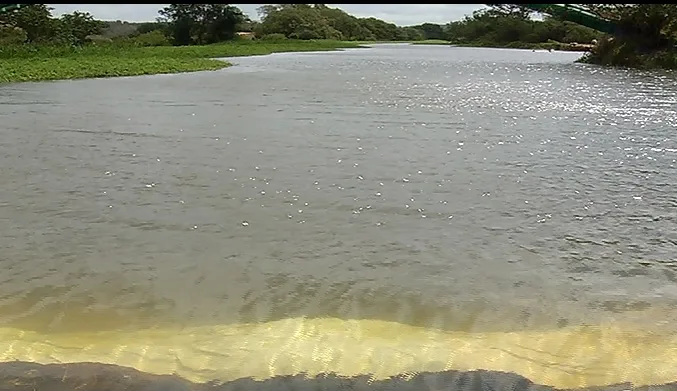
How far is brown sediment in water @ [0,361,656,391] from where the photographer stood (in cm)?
308

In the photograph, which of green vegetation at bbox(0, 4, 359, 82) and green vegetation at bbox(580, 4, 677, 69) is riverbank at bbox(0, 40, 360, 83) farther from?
green vegetation at bbox(580, 4, 677, 69)

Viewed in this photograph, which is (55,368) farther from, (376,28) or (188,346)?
(376,28)

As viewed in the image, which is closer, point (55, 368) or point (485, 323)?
point (55, 368)

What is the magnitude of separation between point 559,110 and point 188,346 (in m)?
11.4

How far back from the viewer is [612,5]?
3109 centimetres

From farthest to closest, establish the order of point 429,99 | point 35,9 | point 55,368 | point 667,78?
point 35,9, point 667,78, point 429,99, point 55,368

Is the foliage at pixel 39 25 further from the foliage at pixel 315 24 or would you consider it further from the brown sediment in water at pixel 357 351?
the brown sediment in water at pixel 357 351

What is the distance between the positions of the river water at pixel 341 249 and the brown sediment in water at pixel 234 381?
108mm

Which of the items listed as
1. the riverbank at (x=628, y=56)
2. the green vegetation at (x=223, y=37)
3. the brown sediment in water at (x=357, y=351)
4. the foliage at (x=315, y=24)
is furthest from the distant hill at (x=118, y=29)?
the brown sediment in water at (x=357, y=351)

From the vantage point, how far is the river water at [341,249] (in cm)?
363

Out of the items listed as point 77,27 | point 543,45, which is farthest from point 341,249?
point 543,45

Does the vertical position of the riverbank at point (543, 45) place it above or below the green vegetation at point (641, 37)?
below

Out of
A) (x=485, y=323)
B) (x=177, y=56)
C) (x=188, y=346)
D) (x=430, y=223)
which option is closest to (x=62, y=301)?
(x=188, y=346)

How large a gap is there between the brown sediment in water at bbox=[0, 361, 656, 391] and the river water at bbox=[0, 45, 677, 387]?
0.11 meters
